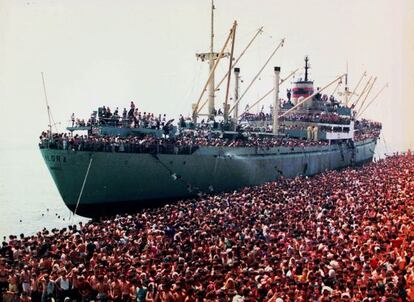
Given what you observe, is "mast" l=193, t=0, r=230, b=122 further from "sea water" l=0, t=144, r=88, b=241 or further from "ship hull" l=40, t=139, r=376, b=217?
"sea water" l=0, t=144, r=88, b=241

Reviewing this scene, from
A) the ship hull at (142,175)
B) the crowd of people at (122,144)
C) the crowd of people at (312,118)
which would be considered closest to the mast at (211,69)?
the ship hull at (142,175)

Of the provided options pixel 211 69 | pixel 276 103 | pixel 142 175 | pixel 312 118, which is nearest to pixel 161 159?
pixel 142 175

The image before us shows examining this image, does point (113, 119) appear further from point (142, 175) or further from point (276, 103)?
point (276, 103)

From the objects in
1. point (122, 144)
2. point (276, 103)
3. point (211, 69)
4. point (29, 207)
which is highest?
point (211, 69)

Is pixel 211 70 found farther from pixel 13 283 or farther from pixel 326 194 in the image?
pixel 13 283

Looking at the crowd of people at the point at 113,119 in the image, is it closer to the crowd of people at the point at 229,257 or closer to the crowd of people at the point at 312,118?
the crowd of people at the point at 229,257

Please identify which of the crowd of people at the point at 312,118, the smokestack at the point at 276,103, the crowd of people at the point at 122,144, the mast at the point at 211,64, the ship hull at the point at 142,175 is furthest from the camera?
the crowd of people at the point at 312,118
